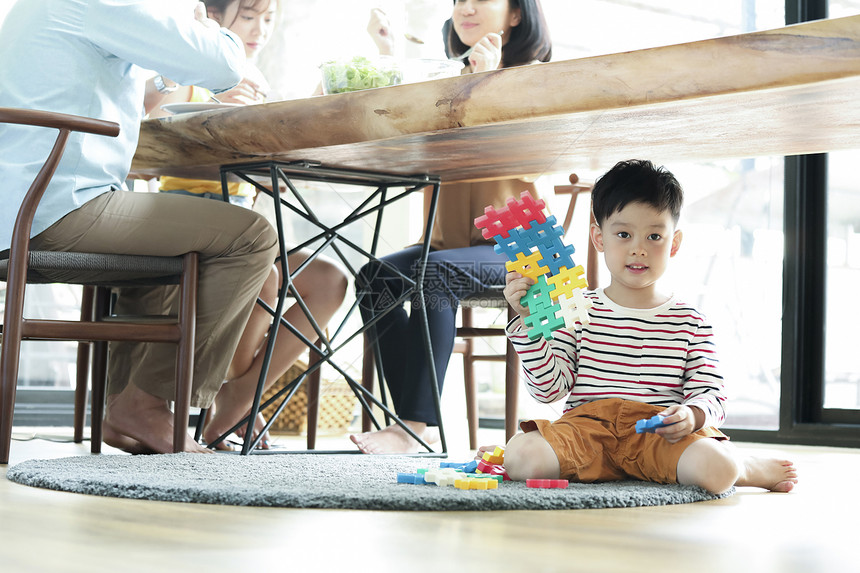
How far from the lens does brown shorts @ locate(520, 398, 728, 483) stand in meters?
1.41

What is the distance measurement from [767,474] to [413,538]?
74 centimetres

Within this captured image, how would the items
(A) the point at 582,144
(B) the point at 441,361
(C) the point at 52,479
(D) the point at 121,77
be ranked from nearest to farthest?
(C) the point at 52,479
(A) the point at 582,144
(D) the point at 121,77
(B) the point at 441,361

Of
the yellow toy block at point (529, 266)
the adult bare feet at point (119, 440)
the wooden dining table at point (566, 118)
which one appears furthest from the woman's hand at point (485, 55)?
the adult bare feet at point (119, 440)

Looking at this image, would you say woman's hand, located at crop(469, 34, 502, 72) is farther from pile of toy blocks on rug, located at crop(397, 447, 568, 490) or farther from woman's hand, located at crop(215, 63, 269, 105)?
pile of toy blocks on rug, located at crop(397, 447, 568, 490)

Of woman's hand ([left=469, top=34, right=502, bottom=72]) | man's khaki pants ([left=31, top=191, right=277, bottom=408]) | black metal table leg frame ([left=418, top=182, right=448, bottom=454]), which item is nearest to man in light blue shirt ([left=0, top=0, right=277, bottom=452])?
man's khaki pants ([left=31, top=191, right=277, bottom=408])

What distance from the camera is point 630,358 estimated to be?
4.93ft

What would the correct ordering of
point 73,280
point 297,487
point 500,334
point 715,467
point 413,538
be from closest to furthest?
point 413,538, point 297,487, point 715,467, point 73,280, point 500,334

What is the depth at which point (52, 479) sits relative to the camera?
4.31 feet

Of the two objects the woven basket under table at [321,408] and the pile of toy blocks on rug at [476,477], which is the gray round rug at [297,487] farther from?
the woven basket under table at [321,408]

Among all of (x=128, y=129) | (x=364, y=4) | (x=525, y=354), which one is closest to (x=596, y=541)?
(x=525, y=354)

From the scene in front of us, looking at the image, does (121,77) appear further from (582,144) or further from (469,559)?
(469,559)

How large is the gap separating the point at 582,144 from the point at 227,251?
2.31 ft

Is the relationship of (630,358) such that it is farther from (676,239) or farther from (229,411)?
(229,411)

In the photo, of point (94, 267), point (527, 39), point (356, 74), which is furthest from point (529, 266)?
point (527, 39)
